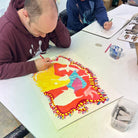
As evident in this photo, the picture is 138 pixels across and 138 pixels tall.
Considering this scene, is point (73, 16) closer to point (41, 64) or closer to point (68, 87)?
point (41, 64)

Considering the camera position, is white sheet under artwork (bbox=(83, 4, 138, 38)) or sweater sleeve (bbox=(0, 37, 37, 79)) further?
white sheet under artwork (bbox=(83, 4, 138, 38))

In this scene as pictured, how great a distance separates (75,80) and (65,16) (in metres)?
0.82

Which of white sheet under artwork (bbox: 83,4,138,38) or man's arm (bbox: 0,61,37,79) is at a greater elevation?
man's arm (bbox: 0,61,37,79)

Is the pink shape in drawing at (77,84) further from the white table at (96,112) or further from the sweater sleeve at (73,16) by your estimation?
the sweater sleeve at (73,16)

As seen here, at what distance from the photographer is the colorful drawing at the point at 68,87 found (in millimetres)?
615

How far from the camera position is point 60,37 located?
98cm

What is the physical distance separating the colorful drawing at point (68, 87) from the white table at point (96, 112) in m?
0.05

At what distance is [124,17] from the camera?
1.27 metres

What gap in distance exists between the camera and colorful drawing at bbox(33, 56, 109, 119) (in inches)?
24.2

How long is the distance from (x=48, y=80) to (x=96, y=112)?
28 cm

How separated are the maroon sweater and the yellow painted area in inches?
2.0

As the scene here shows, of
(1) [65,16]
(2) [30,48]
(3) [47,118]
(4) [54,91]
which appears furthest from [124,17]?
(3) [47,118]

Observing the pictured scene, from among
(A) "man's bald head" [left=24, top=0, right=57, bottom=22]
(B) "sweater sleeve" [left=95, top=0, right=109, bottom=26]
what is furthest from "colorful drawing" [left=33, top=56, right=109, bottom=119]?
(B) "sweater sleeve" [left=95, top=0, right=109, bottom=26]

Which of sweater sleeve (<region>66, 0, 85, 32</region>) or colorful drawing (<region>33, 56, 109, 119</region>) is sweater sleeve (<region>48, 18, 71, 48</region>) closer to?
colorful drawing (<region>33, 56, 109, 119</region>)
